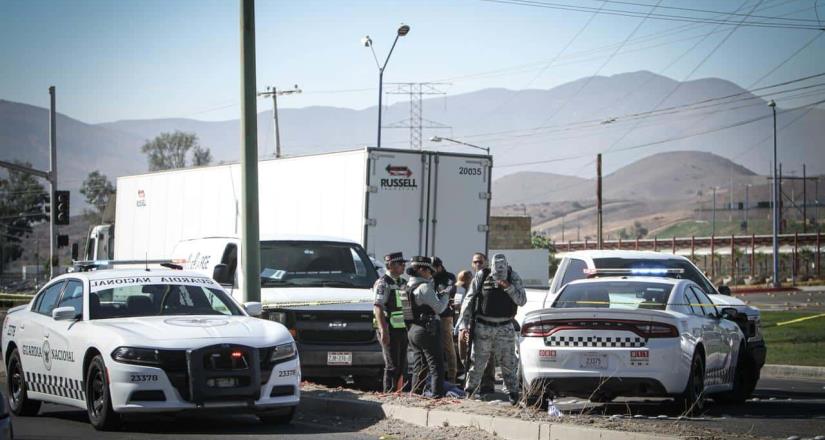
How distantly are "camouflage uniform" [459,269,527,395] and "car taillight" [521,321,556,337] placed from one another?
1.81 feet

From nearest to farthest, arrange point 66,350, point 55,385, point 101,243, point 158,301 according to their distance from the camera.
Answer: point 66,350, point 55,385, point 158,301, point 101,243

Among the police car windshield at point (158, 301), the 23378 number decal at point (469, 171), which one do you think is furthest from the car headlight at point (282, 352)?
the 23378 number decal at point (469, 171)

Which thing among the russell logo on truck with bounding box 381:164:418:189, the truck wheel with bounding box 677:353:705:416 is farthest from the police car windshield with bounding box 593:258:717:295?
the truck wheel with bounding box 677:353:705:416

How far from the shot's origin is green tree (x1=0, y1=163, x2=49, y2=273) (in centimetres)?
14750

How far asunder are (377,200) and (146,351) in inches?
459

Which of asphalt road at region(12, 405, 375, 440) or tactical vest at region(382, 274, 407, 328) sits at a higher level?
tactical vest at region(382, 274, 407, 328)

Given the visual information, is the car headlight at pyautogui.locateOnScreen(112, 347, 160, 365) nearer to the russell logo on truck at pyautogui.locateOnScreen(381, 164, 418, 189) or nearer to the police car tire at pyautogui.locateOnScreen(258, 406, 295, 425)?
the police car tire at pyautogui.locateOnScreen(258, 406, 295, 425)

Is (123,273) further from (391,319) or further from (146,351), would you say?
(391,319)

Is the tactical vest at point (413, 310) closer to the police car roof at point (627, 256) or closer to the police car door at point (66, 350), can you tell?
the police car door at point (66, 350)

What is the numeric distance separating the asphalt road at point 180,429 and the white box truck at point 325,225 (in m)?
2.70

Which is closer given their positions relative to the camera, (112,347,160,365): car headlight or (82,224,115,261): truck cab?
(112,347,160,365): car headlight

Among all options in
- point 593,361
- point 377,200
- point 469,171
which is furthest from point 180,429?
point 469,171

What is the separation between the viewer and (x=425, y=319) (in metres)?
13.9

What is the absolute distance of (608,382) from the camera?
13.1m
